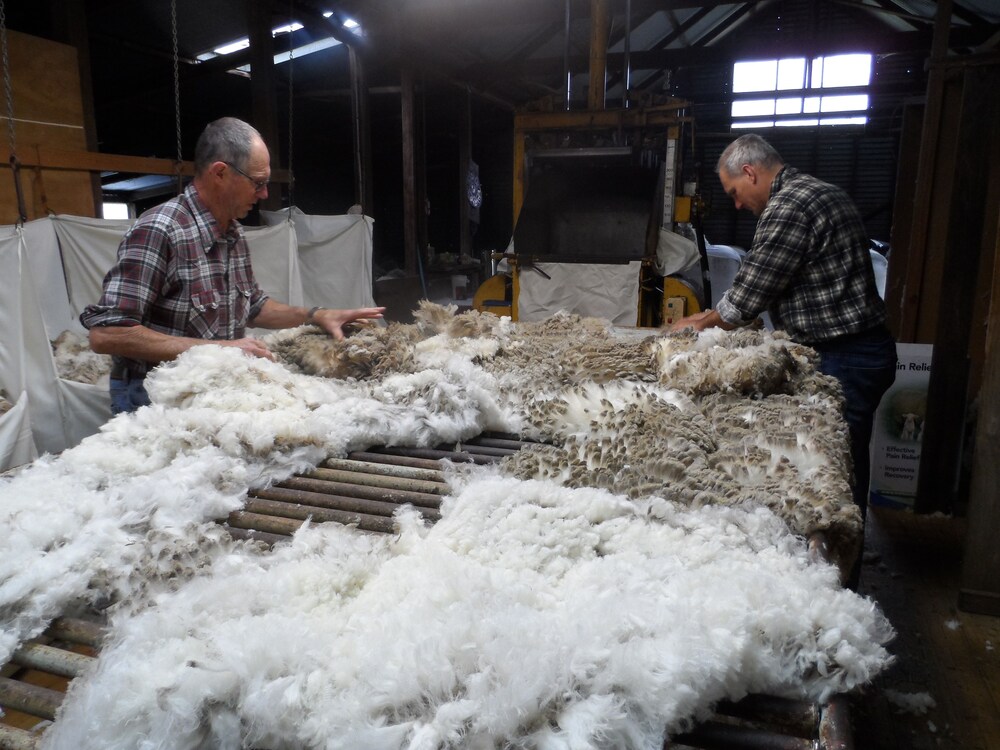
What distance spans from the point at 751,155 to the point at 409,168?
4584mm

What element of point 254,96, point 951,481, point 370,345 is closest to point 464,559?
point 370,345

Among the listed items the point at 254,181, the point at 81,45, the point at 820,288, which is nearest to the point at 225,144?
the point at 254,181

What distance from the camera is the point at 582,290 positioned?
17.1ft

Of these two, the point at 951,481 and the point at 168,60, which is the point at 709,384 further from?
the point at 168,60

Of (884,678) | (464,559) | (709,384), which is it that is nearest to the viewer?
(464,559)

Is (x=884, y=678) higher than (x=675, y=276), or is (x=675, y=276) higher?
(x=675, y=276)

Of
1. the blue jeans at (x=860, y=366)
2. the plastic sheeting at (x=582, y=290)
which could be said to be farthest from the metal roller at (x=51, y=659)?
the plastic sheeting at (x=582, y=290)

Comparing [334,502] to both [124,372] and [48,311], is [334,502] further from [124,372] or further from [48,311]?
[48,311]

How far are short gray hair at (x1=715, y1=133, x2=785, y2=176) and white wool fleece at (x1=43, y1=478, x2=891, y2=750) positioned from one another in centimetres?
260

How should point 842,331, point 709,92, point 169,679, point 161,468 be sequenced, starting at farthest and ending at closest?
point 709,92 < point 842,331 < point 161,468 < point 169,679

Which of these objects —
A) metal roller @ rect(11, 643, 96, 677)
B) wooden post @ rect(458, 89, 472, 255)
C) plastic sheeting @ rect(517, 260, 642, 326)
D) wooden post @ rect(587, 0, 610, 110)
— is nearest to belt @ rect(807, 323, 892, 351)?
plastic sheeting @ rect(517, 260, 642, 326)

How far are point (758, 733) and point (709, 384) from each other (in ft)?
3.82

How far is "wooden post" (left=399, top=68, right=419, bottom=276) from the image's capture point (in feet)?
23.1

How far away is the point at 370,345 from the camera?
2125mm
